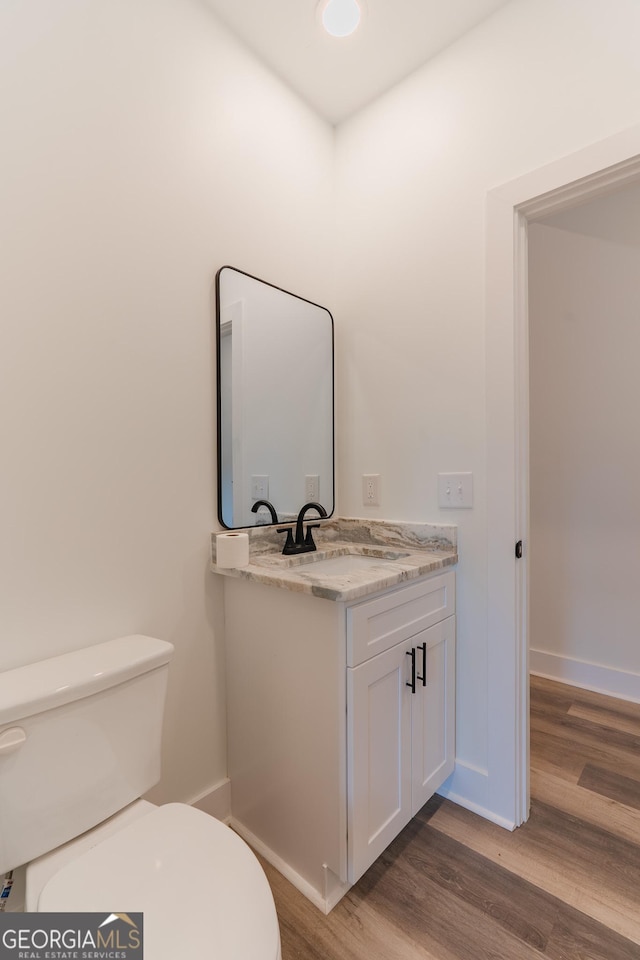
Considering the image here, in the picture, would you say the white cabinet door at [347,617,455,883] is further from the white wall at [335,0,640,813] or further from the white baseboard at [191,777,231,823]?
the white baseboard at [191,777,231,823]

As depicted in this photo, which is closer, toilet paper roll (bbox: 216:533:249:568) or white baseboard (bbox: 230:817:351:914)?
white baseboard (bbox: 230:817:351:914)

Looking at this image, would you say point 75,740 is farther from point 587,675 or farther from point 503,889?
point 587,675

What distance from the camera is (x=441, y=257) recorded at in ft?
5.30

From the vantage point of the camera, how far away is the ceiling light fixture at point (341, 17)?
4.69 ft

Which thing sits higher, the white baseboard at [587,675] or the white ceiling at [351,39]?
the white ceiling at [351,39]

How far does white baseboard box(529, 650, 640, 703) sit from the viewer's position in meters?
2.23

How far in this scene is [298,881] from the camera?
124cm

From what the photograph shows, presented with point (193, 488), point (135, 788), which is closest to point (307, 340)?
point (193, 488)

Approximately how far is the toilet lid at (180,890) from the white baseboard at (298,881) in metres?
0.51

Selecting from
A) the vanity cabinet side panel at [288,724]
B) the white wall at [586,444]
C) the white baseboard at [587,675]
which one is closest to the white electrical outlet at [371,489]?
the vanity cabinet side panel at [288,724]

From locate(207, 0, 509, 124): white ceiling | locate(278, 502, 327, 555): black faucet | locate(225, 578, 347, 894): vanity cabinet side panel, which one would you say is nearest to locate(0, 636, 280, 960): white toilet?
locate(225, 578, 347, 894): vanity cabinet side panel

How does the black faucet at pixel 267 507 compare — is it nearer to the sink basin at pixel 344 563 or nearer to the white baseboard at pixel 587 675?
the sink basin at pixel 344 563

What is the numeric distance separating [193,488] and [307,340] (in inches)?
32.5

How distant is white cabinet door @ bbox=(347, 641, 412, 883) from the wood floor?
0.13 m
